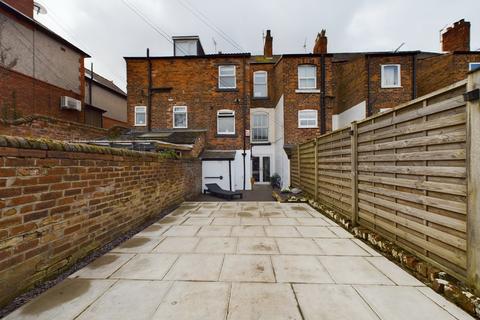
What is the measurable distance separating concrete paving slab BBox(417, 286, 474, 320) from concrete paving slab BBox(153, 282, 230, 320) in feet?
6.97

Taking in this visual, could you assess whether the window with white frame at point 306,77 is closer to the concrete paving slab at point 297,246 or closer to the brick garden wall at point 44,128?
the concrete paving slab at point 297,246

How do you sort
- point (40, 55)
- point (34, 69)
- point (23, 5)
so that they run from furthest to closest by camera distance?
point (23, 5) < point (40, 55) < point (34, 69)

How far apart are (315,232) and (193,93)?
11.4 meters

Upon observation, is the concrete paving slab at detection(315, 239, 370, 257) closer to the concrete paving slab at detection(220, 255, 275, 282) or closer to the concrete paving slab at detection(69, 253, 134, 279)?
the concrete paving slab at detection(220, 255, 275, 282)

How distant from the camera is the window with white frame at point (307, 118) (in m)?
12.6

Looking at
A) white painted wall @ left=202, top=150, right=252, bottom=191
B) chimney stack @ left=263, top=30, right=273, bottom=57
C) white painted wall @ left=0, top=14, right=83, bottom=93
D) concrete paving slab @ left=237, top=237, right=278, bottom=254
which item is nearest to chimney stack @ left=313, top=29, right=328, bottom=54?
chimney stack @ left=263, top=30, right=273, bottom=57

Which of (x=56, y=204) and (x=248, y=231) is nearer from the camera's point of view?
(x=56, y=204)

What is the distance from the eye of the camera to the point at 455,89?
2.29m

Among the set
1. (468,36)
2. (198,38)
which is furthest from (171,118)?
(468,36)

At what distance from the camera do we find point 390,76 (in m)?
12.8

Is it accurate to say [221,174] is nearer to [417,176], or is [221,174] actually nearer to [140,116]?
[140,116]

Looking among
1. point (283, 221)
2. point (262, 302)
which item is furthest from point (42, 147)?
point (283, 221)

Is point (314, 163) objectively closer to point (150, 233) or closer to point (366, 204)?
point (366, 204)

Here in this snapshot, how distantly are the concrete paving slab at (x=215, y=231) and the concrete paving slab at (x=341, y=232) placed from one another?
85.6 inches
